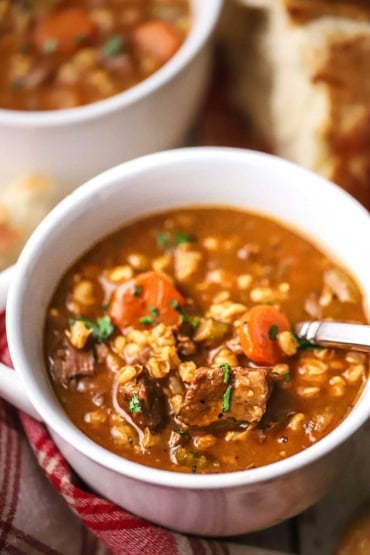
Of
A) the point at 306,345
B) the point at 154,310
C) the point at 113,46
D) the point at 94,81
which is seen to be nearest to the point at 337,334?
the point at 306,345

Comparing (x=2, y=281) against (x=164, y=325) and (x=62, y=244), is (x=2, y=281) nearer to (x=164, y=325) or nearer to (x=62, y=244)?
(x=62, y=244)

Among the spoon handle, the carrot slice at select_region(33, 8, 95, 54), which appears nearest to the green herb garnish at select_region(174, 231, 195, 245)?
the spoon handle

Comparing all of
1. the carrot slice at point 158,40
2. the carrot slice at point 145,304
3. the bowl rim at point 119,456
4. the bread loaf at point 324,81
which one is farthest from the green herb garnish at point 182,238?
the carrot slice at point 158,40

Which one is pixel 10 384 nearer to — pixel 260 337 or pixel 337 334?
pixel 260 337

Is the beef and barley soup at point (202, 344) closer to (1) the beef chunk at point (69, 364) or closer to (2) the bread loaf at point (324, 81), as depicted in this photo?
(1) the beef chunk at point (69, 364)

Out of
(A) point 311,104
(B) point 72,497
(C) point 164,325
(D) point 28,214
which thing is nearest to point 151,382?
(C) point 164,325

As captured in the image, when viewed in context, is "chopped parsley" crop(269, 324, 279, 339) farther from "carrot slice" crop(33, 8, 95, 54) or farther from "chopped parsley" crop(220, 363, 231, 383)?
"carrot slice" crop(33, 8, 95, 54)

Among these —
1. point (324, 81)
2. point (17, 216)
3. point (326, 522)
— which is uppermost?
point (324, 81)
